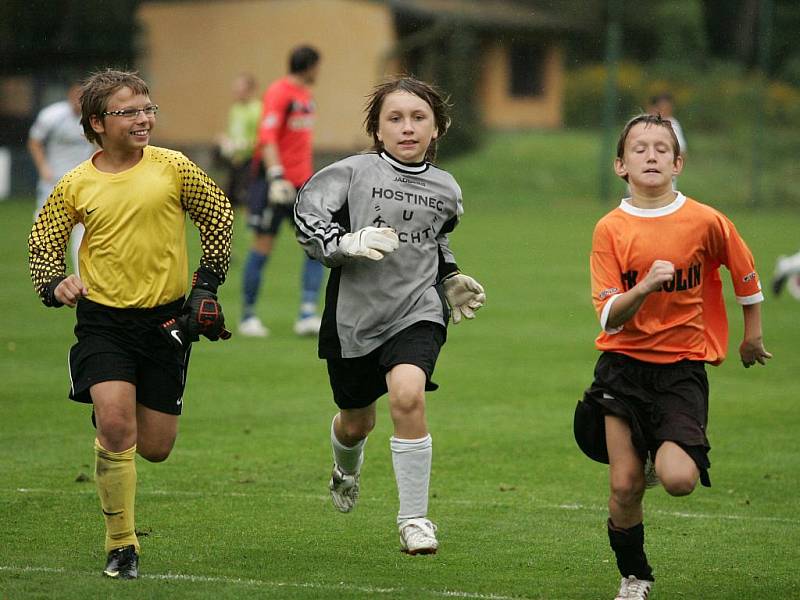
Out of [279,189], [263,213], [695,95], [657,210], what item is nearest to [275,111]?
[263,213]

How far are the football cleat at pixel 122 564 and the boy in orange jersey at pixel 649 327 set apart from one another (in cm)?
176

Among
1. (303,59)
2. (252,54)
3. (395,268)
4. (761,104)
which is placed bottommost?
(395,268)

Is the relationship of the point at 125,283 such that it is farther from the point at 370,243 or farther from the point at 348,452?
the point at 348,452

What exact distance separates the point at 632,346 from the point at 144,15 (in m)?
37.7

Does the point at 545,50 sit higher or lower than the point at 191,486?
higher

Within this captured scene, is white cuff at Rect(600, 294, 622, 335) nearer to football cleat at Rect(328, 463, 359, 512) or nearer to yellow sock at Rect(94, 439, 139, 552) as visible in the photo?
football cleat at Rect(328, 463, 359, 512)

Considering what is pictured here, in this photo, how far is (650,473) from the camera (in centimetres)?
522

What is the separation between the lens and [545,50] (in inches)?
1772

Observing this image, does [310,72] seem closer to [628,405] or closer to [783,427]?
[783,427]

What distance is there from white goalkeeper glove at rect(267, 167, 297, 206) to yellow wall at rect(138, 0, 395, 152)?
24.8m

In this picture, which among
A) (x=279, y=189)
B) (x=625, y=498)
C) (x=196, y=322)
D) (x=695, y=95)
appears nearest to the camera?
(x=625, y=498)

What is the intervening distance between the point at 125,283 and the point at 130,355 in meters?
0.28

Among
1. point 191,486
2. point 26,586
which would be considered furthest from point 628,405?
point 191,486

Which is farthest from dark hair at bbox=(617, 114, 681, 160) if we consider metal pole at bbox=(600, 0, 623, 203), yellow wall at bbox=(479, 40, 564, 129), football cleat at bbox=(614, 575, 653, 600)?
yellow wall at bbox=(479, 40, 564, 129)
